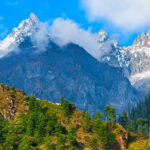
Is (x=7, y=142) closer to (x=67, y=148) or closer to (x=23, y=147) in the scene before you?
(x=23, y=147)

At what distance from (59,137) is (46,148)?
29.9 feet

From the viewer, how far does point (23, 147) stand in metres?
192

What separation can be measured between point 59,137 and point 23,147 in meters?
15.2

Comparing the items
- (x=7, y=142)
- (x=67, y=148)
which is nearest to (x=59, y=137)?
(x=67, y=148)

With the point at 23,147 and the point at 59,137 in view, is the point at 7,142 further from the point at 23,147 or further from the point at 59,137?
the point at 59,137

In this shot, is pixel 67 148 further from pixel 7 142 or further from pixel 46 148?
pixel 7 142

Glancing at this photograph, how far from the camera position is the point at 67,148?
200m

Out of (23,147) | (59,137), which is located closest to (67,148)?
(59,137)

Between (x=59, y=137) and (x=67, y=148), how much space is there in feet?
17.8

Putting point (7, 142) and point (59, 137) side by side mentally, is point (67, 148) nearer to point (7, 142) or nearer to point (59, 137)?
point (59, 137)

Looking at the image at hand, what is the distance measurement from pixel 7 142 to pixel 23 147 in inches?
297

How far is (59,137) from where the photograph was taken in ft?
652

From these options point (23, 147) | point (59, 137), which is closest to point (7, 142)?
point (23, 147)

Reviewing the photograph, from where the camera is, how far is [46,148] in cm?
19175
